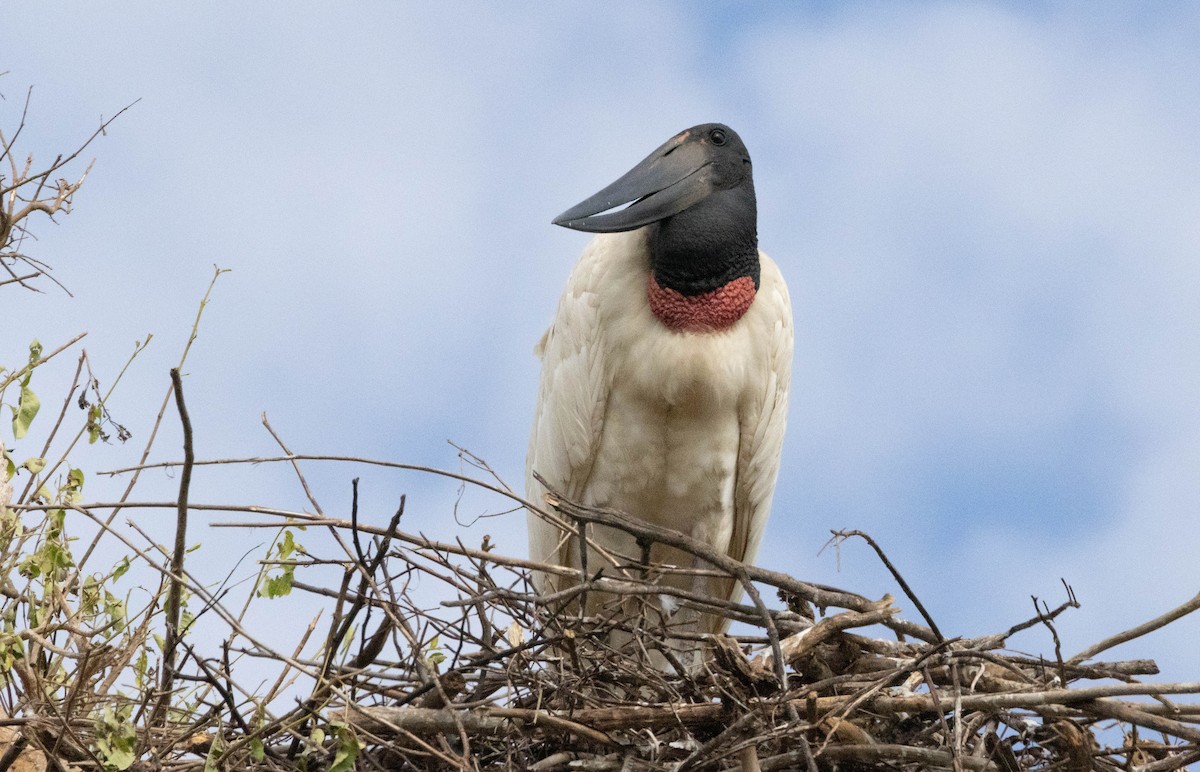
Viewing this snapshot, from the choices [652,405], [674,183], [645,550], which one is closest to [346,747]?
[645,550]

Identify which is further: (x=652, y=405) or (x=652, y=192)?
(x=652, y=192)

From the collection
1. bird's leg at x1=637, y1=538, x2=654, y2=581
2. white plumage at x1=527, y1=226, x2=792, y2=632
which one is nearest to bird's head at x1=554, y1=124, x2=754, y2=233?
white plumage at x1=527, y1=226, x2=792, y2=632

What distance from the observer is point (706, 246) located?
17.3 ft

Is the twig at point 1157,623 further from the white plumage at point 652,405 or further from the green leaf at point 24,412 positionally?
the green leaf at point 24,412

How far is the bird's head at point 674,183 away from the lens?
17.2 ft

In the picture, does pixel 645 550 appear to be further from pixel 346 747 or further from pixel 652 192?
pixel 652 192

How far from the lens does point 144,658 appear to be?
13.6ft

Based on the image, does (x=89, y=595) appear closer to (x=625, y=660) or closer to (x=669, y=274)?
(x=625, y=660)

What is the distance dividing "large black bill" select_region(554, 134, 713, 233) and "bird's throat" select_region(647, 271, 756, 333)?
0.81 ft

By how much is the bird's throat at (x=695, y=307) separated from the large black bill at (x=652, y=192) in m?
0.25

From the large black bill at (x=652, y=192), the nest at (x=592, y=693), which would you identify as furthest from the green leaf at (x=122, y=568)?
the large black bill at (x=652, y=192)

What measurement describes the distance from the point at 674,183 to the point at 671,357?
2.15ft

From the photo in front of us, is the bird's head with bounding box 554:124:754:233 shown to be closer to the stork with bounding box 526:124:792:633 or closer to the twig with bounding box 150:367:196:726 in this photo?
the stork with bounding box 526:124:792:633

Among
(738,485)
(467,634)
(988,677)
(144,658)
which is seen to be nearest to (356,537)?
(467,634)
